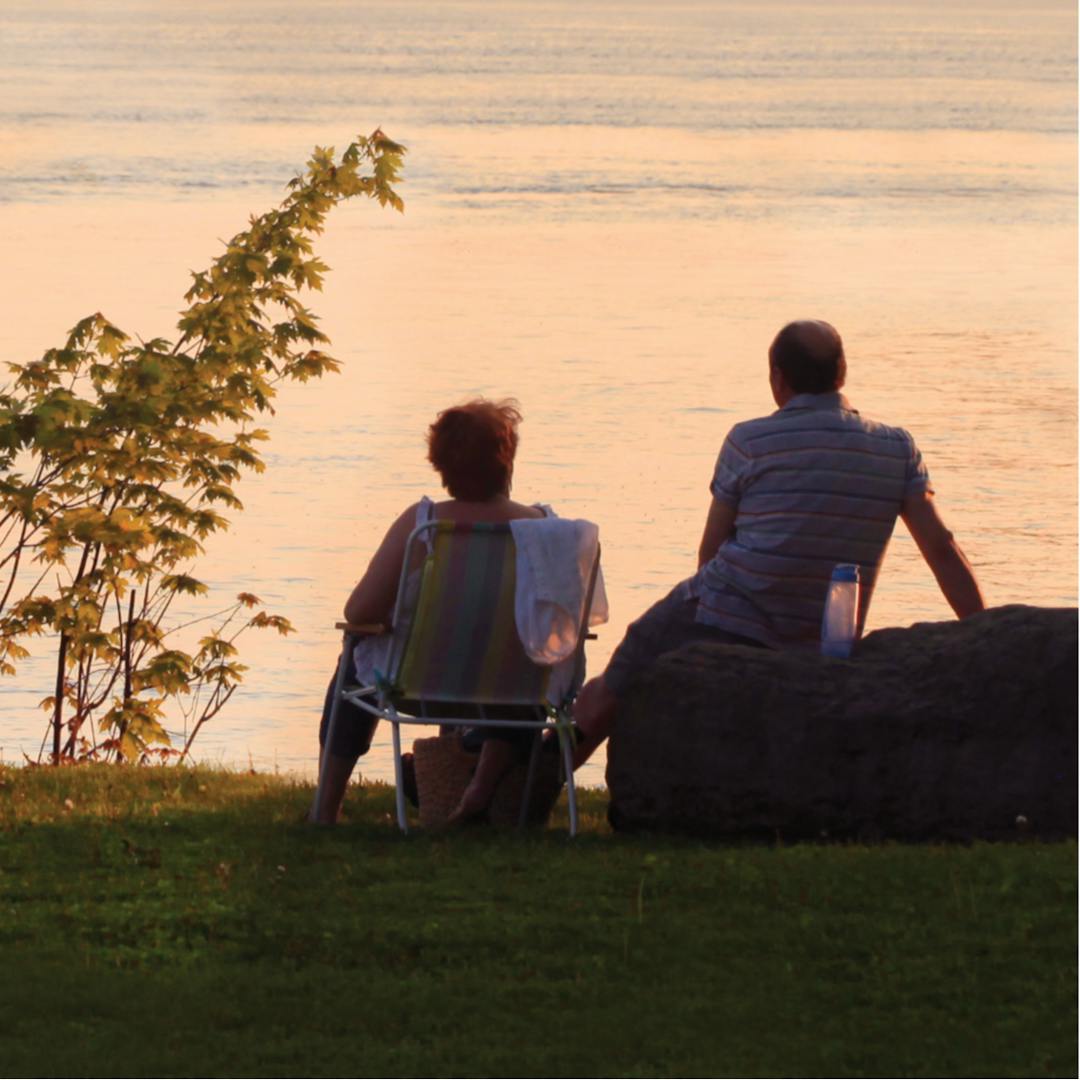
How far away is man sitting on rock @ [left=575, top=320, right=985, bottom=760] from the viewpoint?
21.0ft

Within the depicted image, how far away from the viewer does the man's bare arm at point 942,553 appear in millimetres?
6492

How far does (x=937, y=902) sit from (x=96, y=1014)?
1828 millimetres

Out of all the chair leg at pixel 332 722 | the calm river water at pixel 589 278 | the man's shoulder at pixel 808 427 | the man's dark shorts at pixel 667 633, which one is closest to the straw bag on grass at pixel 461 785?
the chair leg at pixel 332 722

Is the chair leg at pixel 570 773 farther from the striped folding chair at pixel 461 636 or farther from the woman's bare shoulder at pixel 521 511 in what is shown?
the woman's bare shoulder at pixel 521 511

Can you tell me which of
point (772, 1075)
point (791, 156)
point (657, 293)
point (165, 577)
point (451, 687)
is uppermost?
point (791, 156)

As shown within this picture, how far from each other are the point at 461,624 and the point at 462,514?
30cm

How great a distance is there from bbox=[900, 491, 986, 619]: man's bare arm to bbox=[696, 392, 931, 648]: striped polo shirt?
4 cm

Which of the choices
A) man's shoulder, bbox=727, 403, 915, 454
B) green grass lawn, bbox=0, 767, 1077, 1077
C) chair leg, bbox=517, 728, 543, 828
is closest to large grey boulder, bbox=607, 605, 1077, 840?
green grass lawn, bbox=0, 767, 1077, 1077

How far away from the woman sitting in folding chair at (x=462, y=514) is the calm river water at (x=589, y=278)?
10.2ft

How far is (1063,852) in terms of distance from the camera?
5.71m

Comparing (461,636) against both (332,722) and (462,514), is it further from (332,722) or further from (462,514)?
(332,722)

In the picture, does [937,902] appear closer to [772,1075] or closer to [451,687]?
[772,1075]

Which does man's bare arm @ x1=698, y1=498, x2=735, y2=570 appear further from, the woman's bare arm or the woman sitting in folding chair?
the woman's bare arm

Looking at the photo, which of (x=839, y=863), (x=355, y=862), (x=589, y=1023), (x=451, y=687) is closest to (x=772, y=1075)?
(x=589, y=1023)
